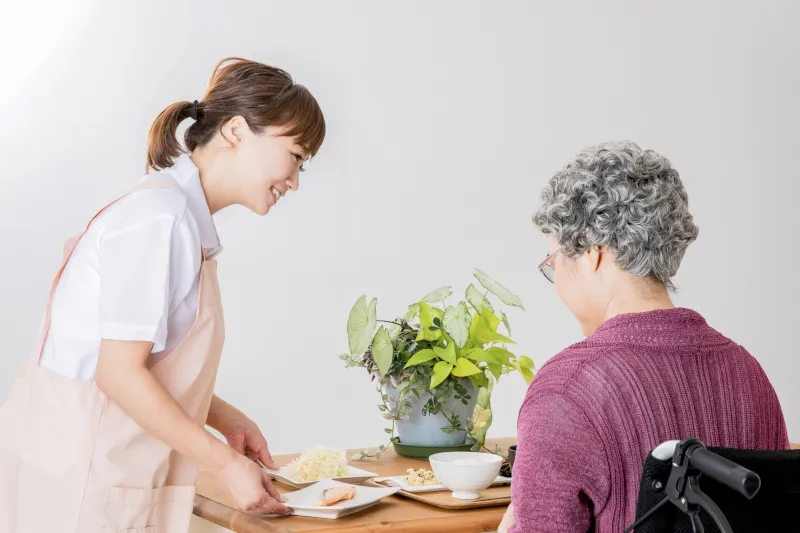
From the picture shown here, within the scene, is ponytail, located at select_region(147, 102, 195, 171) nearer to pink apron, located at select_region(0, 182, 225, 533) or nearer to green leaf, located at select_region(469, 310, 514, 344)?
pink apron, located at select_region(0, 182, 225, 533)

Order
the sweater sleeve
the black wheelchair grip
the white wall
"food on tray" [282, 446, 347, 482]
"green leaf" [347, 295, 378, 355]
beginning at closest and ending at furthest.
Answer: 1. the black wheelchair grip
2. the sweater sleeve
3. "food on tray" [282, 446, 347, 482]
4. "green leaf" [347, 295, 378, 355]
5. the white wall

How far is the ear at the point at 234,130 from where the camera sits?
1.72 m

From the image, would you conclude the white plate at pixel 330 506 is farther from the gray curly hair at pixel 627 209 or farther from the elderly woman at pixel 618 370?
the gray curly hair at pixel 627 209

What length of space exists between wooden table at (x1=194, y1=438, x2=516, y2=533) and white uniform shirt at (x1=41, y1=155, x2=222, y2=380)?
31cm

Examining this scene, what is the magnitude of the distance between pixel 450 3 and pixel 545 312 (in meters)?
1.47

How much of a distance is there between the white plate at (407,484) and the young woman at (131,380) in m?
0.28

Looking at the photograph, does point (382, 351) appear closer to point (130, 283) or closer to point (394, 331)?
point (394, 331)

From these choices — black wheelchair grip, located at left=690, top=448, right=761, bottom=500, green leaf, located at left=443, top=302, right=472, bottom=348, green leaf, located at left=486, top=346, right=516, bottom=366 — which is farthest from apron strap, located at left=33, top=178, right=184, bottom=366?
black wheelchair grip, located at left=690, top=448, right=761, bottom=500

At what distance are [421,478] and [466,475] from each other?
0.14 meters

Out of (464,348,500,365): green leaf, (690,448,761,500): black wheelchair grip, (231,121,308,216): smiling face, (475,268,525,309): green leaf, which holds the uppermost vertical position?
(231,121,308,216): smiling face

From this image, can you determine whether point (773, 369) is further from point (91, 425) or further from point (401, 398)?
point (91, 425)

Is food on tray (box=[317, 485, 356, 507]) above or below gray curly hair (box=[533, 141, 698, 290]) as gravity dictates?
below

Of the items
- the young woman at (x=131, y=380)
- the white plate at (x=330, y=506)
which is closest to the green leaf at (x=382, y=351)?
the white plate at (x=330, y=506)

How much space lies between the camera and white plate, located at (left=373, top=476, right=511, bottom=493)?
5.57 feet
